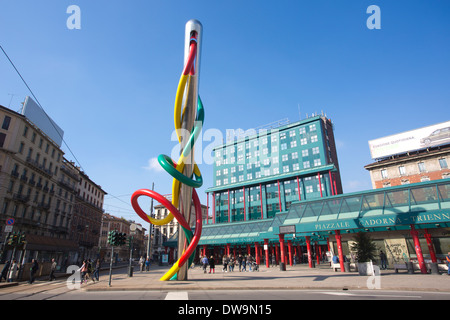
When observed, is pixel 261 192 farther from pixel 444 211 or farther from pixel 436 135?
pixel 444 211

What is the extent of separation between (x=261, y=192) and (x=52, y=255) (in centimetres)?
4346

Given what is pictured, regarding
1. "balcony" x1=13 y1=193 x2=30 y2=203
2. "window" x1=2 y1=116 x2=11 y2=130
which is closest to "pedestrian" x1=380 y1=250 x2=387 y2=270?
"balcony" x1=13 y1=193 x2=30 y2=203

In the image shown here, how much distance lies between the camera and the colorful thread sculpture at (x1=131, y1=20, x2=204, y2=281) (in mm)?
17438

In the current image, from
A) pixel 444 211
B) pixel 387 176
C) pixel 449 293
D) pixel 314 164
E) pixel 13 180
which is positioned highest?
pixel 314 164

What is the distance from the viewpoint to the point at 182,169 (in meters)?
18.6

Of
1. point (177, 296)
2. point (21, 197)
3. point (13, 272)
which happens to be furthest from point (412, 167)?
point (21, 197)

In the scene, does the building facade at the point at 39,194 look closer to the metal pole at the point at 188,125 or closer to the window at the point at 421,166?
the metal pole at the point at 188,125

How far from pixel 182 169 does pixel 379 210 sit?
16979mm

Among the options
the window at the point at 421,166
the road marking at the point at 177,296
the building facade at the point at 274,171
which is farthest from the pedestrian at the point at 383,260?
the window at the point at 421,166

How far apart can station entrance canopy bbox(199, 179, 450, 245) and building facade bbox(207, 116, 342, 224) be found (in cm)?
2990

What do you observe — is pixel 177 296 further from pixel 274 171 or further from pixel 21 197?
pixel 274 171

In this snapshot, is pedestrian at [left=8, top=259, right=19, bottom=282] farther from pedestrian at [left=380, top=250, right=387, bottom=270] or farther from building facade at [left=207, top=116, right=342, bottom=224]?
building facade at [left=207, top=116, right=342, bottom=224]
